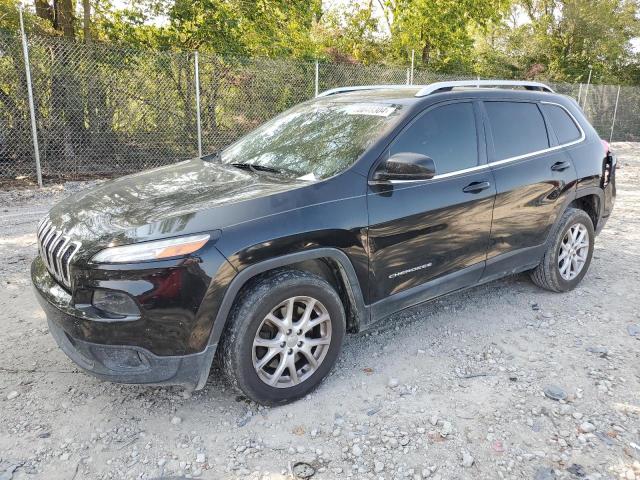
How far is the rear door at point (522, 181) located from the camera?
12.3 feet

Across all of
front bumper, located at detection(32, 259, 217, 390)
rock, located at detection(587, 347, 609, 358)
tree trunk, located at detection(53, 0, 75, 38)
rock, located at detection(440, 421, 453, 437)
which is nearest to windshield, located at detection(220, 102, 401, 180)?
front bumper, located at detection(32, 259, 217, 390)

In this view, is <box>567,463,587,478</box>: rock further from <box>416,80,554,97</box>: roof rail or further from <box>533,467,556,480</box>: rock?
<box>416,80,554,97</box>: roof rail

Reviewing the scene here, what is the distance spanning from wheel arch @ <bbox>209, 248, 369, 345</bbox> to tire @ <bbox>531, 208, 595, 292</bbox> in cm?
206

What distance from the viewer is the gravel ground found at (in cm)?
247

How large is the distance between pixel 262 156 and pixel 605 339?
2.81 meters

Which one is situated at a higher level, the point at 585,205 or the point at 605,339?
the point at 585,205

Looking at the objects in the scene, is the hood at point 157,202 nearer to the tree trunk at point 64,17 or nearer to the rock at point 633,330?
the rock at point 633,330

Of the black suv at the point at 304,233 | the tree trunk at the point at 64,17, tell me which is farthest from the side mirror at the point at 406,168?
the tree trunk at the point at 64,17

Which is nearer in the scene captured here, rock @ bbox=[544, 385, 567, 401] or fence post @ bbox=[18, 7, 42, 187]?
rock @ bbox=[544, 385, 567, 401]

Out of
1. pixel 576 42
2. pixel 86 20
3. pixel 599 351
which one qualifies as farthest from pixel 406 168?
pixel 576 42

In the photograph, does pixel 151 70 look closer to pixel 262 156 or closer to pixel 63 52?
pixel 63 52

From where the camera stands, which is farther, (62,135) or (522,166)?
(62,135)

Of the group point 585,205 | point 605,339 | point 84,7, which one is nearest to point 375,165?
point 605,339

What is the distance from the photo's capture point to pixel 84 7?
404 inches
